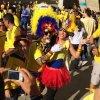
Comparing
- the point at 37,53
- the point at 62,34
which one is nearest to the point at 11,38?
the point at 37,53

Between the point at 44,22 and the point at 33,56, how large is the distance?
0.70 meters

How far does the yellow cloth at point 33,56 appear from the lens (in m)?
5.16

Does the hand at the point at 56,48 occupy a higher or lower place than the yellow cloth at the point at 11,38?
lower

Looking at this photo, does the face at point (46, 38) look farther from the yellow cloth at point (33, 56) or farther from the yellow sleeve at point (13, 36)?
the yellow sleeve at point (13, 36)

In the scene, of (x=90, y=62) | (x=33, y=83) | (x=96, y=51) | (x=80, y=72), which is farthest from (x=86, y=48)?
(x=33, y=83)

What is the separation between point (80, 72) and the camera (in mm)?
8609

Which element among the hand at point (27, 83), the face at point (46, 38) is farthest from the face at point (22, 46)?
the hand at point (27, 83)

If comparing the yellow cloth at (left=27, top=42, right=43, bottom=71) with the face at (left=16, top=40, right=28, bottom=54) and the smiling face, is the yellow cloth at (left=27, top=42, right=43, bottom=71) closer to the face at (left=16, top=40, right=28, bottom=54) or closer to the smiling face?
the face at (left=16, top=40, right=28, bottom=54)

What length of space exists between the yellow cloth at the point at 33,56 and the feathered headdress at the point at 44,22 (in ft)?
1.31

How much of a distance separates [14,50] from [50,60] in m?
0.76

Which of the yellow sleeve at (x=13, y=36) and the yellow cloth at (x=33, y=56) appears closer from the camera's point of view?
the yellow sleeve at (x=13, y=36)

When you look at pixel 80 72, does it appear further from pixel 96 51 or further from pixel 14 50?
pixel 14 50

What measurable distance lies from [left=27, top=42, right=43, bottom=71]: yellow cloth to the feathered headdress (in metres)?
0.40

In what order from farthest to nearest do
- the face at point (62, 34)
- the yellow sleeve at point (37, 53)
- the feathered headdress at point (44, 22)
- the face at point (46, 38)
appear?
the feathered headdress at point (44, 22) → the face at point (62, 34) → the face at point (46, 38) → the yellow sleeve at point (37, 53)
